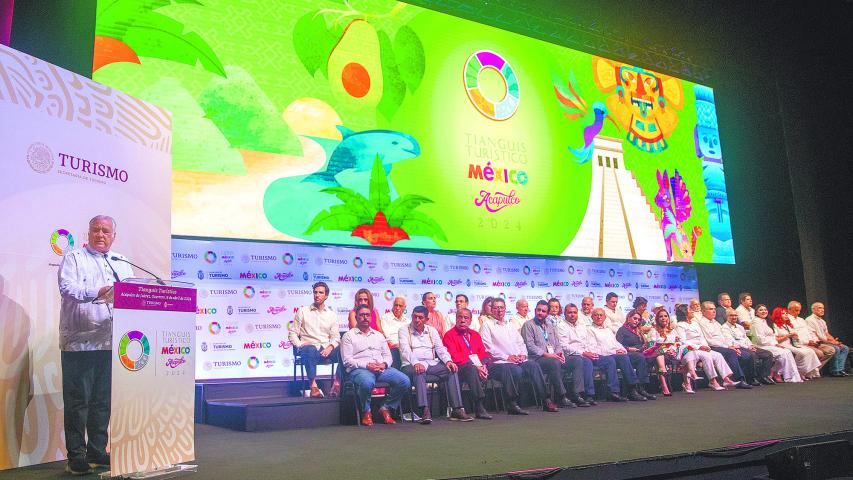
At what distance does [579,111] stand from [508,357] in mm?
3641

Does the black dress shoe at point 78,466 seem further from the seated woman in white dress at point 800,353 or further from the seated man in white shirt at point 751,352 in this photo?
the seated woman in white dress at point 800,353

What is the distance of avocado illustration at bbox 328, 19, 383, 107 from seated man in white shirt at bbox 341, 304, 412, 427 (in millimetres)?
2367

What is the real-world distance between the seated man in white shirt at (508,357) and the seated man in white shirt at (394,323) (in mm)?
822

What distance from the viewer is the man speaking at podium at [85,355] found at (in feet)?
10.6

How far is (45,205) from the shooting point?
369 cm

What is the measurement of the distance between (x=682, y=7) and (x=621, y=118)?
66.1 inches

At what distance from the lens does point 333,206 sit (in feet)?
21.4

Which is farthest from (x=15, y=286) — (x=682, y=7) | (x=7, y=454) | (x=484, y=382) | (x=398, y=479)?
(x=682, y=7)

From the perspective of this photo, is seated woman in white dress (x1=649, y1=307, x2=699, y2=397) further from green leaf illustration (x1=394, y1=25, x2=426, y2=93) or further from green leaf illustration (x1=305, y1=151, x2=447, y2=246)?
A: green leaf illustration (x1=394, y1=25, x2=426, y2=93)

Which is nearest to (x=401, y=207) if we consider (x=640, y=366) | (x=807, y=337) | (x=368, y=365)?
(x=368, y=365)

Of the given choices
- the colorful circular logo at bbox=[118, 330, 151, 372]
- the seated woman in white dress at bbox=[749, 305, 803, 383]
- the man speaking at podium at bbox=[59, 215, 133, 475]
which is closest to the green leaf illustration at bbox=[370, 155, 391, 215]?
A: the man speaking at podium at bbox=[59, 215, 133, 475]

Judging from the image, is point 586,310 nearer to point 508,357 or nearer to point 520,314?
point 520,314

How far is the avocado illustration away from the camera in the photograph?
6.73 metres

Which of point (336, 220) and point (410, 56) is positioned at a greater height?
point (410, 56)
